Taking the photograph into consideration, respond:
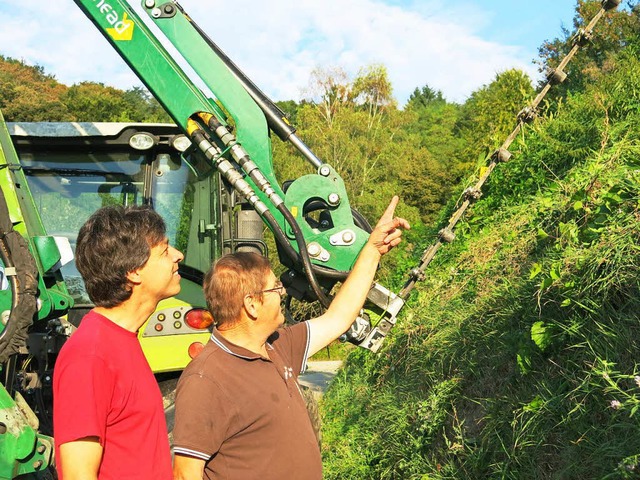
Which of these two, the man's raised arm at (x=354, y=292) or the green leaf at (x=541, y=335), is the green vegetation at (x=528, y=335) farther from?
the man's raised arm at (x=354, y=292)

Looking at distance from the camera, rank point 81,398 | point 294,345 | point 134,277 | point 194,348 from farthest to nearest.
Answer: point 194,348, point 294,345, point 134,277, point 81,398

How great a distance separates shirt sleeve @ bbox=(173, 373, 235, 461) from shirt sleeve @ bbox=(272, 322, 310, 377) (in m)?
0.55

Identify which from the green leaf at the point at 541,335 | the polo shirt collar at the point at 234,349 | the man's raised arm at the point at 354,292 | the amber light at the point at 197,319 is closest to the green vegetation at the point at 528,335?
the green leaf at the point at 541,335

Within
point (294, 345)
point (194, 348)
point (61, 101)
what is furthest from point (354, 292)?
point (61, 101)

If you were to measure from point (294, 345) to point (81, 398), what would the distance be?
1.26 meters

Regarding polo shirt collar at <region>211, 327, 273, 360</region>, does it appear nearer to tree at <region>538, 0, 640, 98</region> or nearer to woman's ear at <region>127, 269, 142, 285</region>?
woman's ear at <region>127, 269, 142, 285</region>

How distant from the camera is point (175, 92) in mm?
5387

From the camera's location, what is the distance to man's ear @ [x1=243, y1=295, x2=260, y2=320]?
9.82ft

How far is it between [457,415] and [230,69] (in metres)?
2.87

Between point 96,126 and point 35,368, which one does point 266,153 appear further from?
point 35,368

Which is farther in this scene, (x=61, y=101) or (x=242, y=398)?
(x=61, y=101)

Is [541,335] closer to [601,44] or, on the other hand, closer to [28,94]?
[601,44]

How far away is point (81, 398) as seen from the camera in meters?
2.29

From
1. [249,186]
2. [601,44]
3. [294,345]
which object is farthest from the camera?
[601,44]
